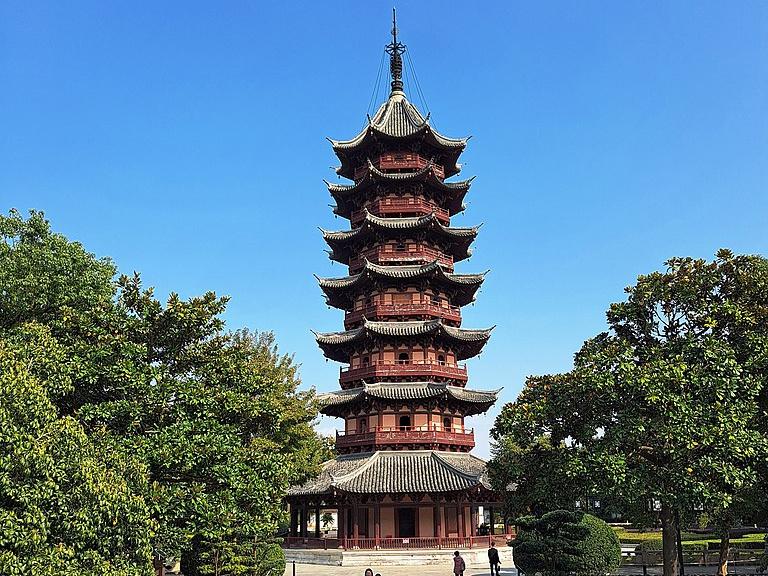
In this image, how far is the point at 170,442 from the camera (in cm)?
1794

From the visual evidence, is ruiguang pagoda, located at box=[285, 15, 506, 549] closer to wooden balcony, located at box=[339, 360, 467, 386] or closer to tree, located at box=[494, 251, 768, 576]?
wooden balcony, located at box=[339, 360, 467, 386]

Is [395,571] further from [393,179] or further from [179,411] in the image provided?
[393,179]

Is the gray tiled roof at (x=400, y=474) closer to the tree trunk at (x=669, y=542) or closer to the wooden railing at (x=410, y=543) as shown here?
the wooden railing at (x=410, y=543)

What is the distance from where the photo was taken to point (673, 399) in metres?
18.7

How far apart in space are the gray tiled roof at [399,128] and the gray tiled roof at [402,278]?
8955 mm

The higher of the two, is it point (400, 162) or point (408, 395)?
point (400, 162)

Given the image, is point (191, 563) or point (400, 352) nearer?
point (191, 563)

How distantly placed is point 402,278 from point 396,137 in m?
9.95

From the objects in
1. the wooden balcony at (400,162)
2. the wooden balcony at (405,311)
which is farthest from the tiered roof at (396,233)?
the wooden balcony at (405,311)

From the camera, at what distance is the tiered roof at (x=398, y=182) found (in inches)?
1732

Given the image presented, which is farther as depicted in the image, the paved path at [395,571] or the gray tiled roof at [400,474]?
the gray tiled roof at [400,474]

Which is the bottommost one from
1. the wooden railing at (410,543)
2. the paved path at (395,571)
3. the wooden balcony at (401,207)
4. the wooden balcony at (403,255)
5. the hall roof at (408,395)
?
the paved path at (395,571)

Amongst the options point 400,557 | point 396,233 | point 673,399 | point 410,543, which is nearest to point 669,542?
point 673,399

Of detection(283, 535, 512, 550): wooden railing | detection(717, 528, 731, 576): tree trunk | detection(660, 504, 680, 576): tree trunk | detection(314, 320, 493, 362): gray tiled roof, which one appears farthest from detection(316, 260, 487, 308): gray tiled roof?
detection(660, 504, 680, 576): tree trunk
